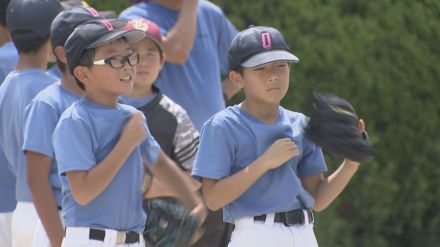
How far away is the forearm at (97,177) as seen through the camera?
465cm

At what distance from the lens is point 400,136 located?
26.0ft

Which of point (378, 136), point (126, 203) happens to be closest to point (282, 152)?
point (126, 203)

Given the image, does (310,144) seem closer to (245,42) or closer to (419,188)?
(245,42)

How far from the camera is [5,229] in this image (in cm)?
578

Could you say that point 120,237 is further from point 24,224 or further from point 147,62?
point 147,62

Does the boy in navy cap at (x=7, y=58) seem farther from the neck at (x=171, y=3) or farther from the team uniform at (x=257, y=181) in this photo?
the team uniform at (x=257, y=181)

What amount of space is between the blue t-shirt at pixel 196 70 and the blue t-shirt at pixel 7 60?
0.69 metres

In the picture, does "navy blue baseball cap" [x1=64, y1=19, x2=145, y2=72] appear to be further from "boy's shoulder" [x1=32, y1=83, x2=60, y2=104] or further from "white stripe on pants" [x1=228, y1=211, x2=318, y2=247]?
"white stripe on pants" [x1=228, y1=211, x2=318, y2=247]

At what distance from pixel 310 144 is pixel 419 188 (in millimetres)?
2851

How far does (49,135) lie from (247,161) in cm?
86

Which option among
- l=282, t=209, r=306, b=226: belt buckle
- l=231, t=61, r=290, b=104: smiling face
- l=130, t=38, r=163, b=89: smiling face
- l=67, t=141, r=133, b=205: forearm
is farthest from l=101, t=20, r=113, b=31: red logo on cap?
l=282, t=209, r=306, b=226: belt buckle

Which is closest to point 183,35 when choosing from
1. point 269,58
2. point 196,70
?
point 196,70

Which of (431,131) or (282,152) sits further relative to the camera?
(431,131)

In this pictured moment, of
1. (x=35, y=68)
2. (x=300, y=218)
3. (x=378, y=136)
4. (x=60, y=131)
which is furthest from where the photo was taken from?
(x=378, y=136)
